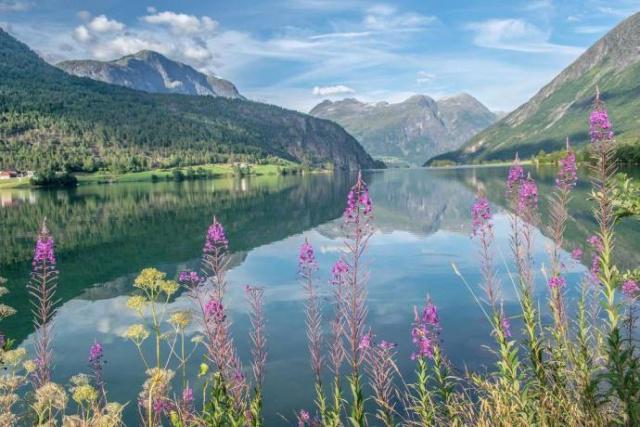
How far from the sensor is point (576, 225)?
4550cm

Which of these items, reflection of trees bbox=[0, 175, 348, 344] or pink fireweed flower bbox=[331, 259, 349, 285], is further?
reflection of trees bbox=[0, 175, 348, 344]

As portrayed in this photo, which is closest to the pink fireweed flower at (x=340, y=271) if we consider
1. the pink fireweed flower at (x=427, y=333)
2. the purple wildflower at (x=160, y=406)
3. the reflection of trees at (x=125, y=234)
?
the pink fireweed flower at (x=427, y=333)

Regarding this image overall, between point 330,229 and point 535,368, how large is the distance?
48.3 metres

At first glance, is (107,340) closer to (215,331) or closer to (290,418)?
(290,418)

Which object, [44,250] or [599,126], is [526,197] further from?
[44,250]

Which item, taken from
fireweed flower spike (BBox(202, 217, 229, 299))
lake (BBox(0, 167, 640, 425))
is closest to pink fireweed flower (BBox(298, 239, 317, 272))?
lake (BBox(0, 167, 640, 425))

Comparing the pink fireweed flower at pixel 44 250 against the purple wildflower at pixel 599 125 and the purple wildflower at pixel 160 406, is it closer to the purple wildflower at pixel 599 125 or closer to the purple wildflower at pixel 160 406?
the purple wildflower at pixel 160 406

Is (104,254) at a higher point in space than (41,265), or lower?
lower

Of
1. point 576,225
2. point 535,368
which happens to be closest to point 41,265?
point 535,368

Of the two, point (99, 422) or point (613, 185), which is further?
point (99, 422)

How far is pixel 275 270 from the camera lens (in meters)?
35.5

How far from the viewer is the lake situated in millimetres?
18344

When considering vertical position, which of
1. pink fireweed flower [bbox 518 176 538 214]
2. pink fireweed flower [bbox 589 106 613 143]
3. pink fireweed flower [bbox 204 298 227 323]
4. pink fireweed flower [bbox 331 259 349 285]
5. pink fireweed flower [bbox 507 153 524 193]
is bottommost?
pink fireweed flower [bbox 204 298 227 323]

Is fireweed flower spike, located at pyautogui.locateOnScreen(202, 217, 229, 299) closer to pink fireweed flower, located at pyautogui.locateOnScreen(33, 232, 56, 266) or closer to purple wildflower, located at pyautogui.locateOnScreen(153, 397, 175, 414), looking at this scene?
purple wildflower, located at pyautogui.locateOnScreen(153, 397, 175, 414)
